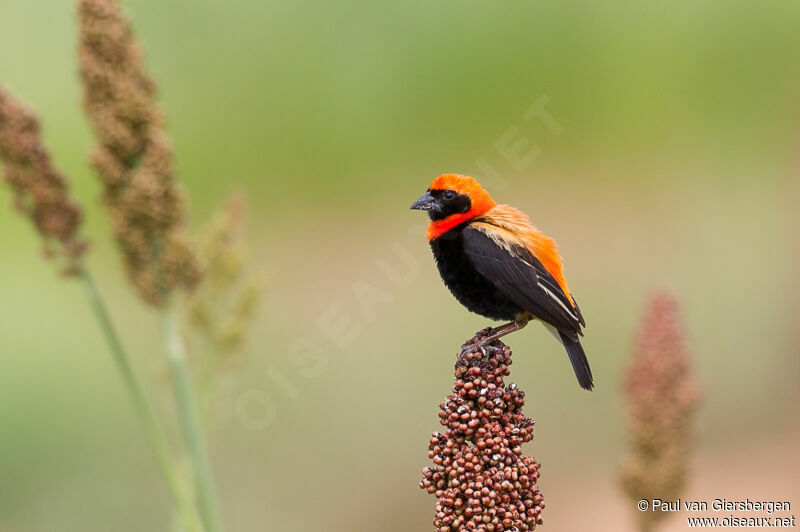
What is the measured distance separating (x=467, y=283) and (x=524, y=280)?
27 centimetres

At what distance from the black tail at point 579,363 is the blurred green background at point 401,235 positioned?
318cm

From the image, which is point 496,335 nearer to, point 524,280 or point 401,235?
point 524,280

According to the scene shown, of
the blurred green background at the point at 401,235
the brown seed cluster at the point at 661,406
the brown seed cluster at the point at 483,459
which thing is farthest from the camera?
the blurred green background at the point at 401,235

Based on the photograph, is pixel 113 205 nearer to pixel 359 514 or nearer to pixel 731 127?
pixel 359 514

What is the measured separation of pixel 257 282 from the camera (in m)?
3.75

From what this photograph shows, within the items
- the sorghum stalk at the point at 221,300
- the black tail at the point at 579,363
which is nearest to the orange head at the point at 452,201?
the black tail at the point at 579,363

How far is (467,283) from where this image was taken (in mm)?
3697

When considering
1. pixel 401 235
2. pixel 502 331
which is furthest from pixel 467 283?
pixel 401 235

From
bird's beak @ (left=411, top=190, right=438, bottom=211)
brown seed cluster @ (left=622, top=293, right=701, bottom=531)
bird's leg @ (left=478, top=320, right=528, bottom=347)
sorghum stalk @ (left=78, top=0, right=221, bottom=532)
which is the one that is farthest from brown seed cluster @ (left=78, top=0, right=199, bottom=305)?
brown seed cluster @ (left=622, top=293, right=701, bottom=531)

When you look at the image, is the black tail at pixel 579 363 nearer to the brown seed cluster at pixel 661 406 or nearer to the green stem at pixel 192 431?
the brown seed cluster at pixel 661 406

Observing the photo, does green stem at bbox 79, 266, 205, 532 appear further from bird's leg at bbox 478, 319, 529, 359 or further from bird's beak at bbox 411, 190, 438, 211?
bird's beak at bbox 411, 190, 438, 211

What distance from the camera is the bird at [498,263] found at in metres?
3.47

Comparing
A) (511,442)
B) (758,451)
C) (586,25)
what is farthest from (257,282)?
(586,25)

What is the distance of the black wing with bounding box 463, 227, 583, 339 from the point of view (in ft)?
11.3
